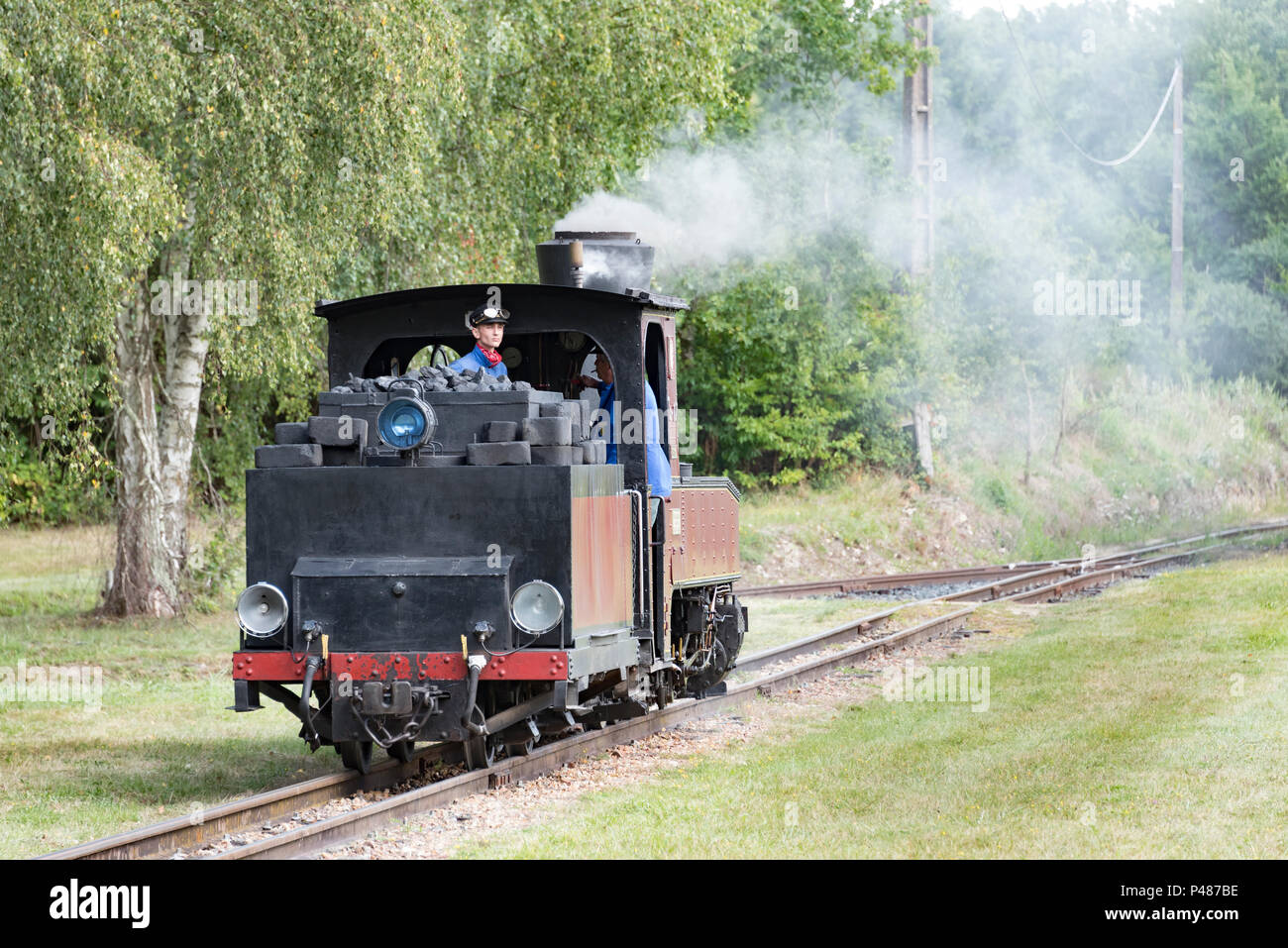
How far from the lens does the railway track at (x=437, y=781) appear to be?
24.0 ft

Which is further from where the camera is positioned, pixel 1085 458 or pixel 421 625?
pixel 1085 458

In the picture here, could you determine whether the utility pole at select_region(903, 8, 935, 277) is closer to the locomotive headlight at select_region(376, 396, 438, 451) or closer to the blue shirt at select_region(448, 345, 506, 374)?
the blue shirt at select_region(448, 345, 506, 374)

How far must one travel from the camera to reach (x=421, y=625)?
332 inches

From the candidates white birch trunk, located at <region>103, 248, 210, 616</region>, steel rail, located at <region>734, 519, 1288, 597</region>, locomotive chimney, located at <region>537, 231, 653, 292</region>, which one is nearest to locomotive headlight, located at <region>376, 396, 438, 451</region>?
locomotive chimney, located at <region>537, 231, 653, 292</region>

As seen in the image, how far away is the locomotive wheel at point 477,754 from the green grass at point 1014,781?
2.40 feet

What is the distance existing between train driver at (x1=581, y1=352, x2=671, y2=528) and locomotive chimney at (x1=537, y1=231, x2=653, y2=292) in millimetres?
777

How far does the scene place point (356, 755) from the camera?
8891 millimetres

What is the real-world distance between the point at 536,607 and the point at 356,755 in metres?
1.47

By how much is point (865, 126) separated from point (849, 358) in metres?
4.92

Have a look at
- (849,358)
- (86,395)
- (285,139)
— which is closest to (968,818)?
(285,139)

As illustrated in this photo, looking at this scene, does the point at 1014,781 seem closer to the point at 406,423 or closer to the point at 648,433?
the point at 648,433

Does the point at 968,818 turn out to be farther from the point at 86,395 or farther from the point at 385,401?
the point at 86,395

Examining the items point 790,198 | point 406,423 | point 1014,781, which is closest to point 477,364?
point 406,423

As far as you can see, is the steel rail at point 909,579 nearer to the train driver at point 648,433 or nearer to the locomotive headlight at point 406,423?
the train driver at point 648,433
